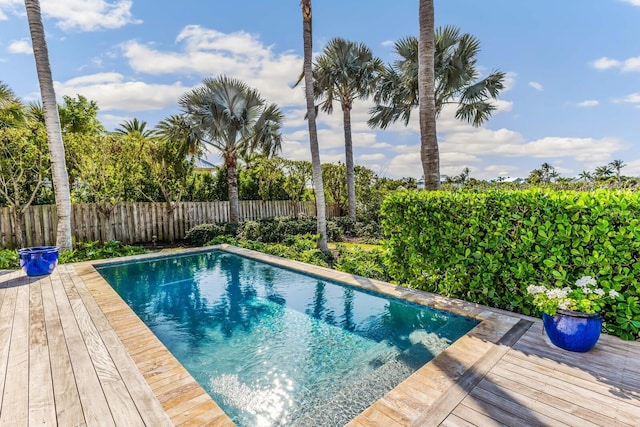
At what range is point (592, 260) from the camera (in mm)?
3012

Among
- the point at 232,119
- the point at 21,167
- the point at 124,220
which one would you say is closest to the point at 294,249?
the point at 232,119

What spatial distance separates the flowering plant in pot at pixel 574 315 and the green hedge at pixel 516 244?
31 cm

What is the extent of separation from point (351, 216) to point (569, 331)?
1161 centimetres

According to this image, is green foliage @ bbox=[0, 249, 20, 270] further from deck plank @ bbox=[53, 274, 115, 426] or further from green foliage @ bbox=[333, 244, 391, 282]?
green foliage @ bbox=[333, 244, 391, 282]

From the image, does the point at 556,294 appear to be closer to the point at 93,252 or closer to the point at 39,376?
the point at 39,376

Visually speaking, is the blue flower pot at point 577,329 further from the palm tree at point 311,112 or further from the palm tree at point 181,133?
the palm tree at point 181,133

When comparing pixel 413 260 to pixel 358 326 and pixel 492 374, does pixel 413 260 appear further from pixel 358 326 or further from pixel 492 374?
pixel 492 374

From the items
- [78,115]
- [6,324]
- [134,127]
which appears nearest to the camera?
[6,324]

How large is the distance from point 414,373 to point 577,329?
4.73 ft

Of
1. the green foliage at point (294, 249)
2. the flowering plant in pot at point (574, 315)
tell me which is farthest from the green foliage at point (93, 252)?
the flowering plant in pot at point (574, 315)

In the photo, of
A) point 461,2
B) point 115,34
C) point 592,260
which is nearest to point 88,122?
point 115,34

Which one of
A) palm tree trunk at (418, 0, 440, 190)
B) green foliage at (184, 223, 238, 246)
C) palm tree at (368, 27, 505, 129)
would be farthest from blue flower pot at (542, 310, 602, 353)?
green foliage at (184, 223, 238, 246)

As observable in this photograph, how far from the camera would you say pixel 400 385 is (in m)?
2.33

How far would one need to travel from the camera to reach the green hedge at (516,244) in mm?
2912
